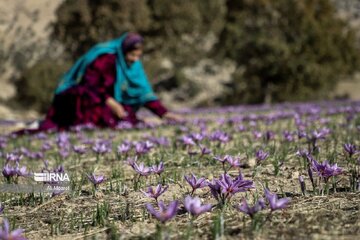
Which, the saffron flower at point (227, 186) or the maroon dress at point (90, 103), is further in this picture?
the maroon dress at point (90, 103)

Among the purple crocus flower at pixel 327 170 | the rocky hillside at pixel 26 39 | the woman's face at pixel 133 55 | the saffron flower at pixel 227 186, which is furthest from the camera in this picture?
the rocky hillside at pixel 26 39

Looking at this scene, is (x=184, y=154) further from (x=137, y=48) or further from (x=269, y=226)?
(x=137, y=48)

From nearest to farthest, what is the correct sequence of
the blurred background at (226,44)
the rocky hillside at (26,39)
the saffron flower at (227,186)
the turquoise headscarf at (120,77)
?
1. the saffron flower at (227,186)
2. the turquoise headscarf at (120,77)
3. the blurred background at (226,44)
4. the rocky hillside at (26,39)

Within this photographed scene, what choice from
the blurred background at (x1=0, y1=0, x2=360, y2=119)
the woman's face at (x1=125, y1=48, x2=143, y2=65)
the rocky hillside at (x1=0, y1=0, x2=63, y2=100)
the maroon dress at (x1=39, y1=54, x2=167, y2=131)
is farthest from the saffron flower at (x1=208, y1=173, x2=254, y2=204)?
the rocky hillside at (x1=0, y1=0, x2=63, y2=100)

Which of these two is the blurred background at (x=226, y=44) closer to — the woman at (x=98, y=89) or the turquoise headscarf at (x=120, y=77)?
the turquoise headscarf at (x=120, y=77)

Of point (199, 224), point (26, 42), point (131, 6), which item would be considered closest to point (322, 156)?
point (199, 224)

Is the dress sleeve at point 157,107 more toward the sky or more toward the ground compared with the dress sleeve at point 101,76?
more toward the ground

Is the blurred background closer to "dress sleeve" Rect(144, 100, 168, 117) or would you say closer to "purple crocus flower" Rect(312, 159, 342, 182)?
"dress sleeve" Rect(144, 100, 168, 117)

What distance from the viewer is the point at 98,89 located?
9.28 metres

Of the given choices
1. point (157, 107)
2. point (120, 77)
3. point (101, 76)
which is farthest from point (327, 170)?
point (120, 77)

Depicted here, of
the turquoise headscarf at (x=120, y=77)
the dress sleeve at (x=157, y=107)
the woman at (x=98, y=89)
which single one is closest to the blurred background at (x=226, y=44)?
the turquoise headscarf at (x=120, y=77)

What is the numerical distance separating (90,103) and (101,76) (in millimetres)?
574

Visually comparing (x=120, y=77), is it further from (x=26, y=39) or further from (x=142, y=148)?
(x=26, y=39)

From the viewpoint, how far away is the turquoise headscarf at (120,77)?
9609 mm
